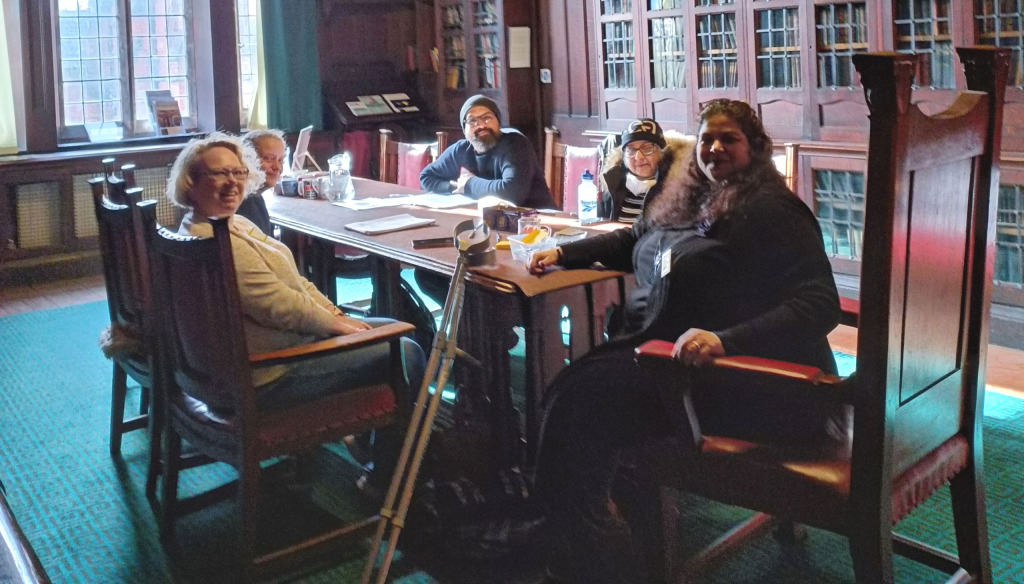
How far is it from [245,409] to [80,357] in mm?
2504

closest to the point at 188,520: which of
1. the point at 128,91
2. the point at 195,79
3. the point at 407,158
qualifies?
the point at 407,158

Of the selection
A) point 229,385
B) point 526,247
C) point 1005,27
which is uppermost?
point 1005,27

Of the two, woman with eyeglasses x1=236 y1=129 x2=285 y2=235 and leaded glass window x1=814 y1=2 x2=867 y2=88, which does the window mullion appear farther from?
leaded glass window x1=814 y1=2 x2=867 y2=88

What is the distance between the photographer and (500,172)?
4223mm

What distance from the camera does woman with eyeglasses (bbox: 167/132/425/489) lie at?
237 centimetres

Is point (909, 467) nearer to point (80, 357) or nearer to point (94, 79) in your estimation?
point (80, 357)

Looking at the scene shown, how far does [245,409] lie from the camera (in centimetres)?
221

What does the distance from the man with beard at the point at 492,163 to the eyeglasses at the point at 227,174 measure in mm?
1562

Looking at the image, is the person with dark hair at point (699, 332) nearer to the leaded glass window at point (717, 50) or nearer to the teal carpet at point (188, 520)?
the teal carpet at point (188, 520)

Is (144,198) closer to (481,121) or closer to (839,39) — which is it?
(481,121)

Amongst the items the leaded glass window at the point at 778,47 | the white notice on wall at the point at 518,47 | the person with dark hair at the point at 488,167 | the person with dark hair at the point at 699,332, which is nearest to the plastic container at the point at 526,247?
the person with dark hair at the point at 699,332

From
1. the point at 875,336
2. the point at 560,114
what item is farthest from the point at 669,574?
the point at 560,114

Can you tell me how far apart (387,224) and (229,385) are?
4.33 ft

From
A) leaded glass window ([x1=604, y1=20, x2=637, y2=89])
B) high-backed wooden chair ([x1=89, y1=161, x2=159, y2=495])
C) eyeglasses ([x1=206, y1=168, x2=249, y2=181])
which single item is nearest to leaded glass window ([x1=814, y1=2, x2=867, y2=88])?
leaded glass window ([x1=604, y1=20, x2=637, y2=89])
